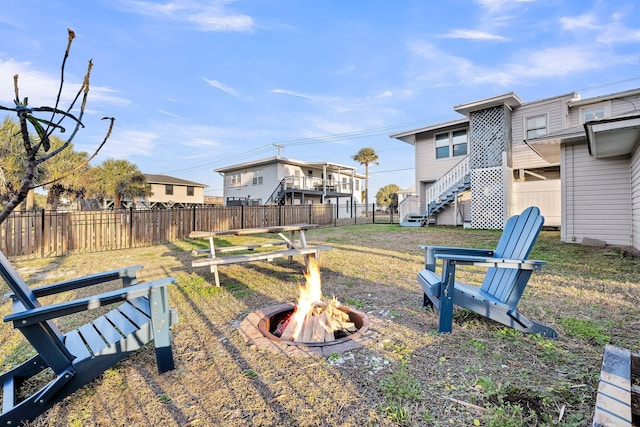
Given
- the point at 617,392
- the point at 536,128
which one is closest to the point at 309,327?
the point at 617,392

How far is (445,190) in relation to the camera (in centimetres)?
1539

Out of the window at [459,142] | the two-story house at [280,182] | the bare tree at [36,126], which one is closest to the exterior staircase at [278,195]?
the two-story house at [280,182]

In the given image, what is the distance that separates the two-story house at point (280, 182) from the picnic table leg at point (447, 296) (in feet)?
69.4

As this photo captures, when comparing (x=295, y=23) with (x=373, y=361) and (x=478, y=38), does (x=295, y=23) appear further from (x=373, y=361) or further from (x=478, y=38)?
(x=373, y=361)

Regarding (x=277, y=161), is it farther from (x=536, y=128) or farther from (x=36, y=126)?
(x=36, y=126)

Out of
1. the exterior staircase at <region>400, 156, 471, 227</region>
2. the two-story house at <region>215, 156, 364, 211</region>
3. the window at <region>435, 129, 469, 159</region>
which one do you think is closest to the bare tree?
the exterior staircase at <region>400, 156, 471, 227</region>

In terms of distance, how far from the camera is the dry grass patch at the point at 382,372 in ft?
5.97

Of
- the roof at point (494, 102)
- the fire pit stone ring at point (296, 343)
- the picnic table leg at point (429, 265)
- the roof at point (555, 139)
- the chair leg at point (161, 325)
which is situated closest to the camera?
the chair leg at point (161, 325)

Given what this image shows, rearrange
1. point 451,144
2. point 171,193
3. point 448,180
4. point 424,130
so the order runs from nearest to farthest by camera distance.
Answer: point 448,180 < point 451,144 < point 424,130 < point 171,193

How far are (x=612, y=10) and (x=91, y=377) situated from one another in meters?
13.7

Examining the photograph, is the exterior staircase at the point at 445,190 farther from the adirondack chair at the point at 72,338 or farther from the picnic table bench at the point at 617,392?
the adirondack chair at the point at 72,338

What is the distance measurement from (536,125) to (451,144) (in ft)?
12.5

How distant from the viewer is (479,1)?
7.77 metres

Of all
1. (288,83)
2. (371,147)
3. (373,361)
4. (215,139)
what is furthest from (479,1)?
(371,147)
